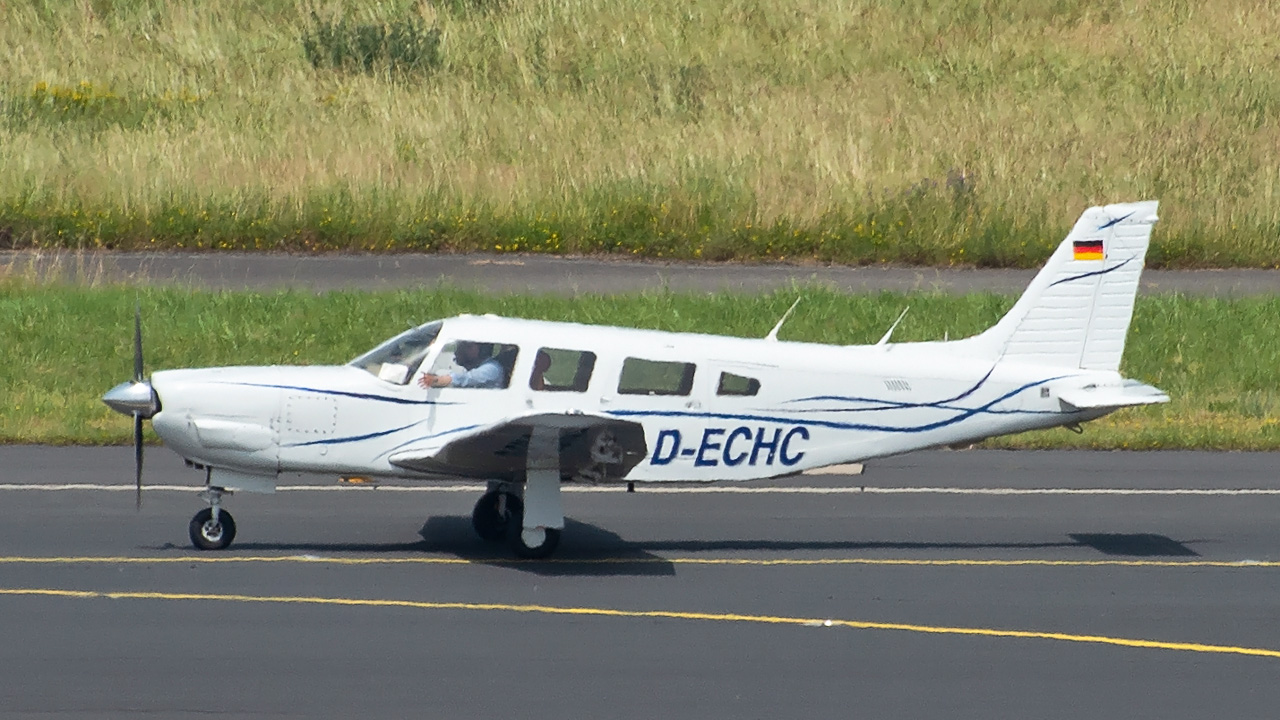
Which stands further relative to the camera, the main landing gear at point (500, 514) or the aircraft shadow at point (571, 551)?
the main landing gear at point (500, 514)

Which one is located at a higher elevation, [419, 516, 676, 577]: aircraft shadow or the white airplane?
the white airplane

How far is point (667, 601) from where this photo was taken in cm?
1082

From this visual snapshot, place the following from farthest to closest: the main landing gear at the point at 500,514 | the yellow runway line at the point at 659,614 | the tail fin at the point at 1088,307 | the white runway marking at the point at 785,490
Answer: the white runway marking at the point at 785,490 < the main landing gear at the point at 500,514 < the tail fin at the point at 1088,307 < the yellow runway line at the point at 659,614

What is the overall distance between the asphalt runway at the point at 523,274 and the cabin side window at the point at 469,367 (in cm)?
1076

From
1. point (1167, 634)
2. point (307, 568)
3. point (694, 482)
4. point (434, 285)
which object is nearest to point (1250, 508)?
point (1167, 634)

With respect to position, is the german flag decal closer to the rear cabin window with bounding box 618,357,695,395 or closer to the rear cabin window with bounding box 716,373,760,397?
the rear cabin window with bounding box 716,373,760,397

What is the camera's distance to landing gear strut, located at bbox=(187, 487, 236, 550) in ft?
39.0

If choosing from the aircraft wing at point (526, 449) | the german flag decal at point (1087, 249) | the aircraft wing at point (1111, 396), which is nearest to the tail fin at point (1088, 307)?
the german flag decal at point (1087, 249)

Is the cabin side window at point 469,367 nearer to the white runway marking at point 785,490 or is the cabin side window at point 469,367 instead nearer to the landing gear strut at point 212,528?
the landing gear strut at point 212,528

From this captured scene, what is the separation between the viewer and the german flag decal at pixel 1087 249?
→ 1234cm

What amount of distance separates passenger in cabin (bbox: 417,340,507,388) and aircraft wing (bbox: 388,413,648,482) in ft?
1.09

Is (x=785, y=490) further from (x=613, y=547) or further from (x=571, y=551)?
(x=571, y=551)

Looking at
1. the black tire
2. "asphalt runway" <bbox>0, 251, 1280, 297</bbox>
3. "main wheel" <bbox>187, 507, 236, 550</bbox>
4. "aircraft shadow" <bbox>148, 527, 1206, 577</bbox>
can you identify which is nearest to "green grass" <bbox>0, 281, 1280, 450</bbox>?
"asphalt runway" <bbox>0, 251, 1280, 297</bbox>

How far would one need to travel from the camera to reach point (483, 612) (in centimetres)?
1046
